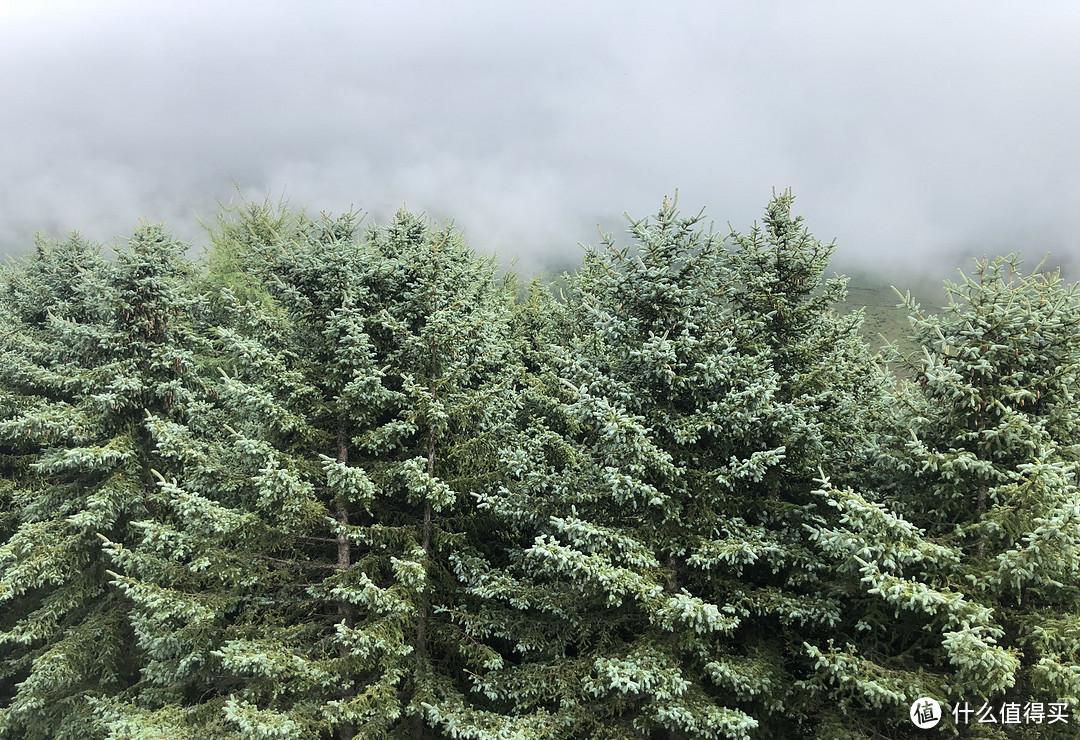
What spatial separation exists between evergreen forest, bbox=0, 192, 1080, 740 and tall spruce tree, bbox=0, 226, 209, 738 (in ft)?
0.89

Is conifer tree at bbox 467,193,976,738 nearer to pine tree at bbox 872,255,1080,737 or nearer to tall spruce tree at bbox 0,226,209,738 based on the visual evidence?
pine tree at bbox 872,255,1080,737

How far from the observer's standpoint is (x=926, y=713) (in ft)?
19.9

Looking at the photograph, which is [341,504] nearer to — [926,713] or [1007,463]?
[926,713]

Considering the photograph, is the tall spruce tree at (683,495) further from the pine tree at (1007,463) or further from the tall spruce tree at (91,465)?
the tall spruce tree at (91,465)

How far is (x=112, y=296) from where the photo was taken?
1247 centimetres

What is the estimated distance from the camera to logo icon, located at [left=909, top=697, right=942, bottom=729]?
6012mm

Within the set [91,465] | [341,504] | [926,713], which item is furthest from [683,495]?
[91,465]

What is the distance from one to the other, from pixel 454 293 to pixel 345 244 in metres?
2.05

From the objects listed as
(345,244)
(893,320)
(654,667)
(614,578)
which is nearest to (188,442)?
(345,244)

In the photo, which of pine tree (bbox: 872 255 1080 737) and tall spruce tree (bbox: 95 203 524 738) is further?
tall spruce tree (bbox: 95 203 524 738)

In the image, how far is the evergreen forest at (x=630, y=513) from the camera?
249 inches

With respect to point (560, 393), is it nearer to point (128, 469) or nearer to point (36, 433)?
point (128, 469)

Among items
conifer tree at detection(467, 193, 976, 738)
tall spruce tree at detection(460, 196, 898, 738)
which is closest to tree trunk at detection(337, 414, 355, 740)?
conifer tree at detection(467, 193, 976, 738)

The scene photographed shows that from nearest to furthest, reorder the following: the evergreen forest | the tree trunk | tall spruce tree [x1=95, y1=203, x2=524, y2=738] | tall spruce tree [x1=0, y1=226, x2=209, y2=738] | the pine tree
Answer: the pine tree, the evergreen forest, tall spruce tree [x1=95, y1=203, x2=524, y2=738], the tree trunk, tall spruce tree [x1=0, y1=226, x2=209, y2=738]
